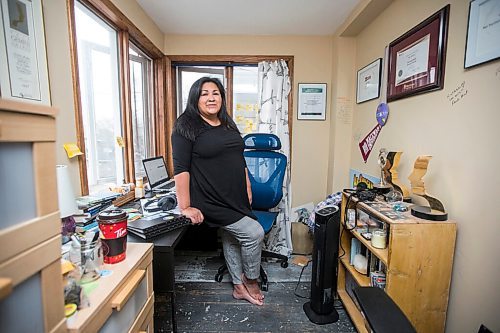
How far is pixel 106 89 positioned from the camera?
188 centimetres

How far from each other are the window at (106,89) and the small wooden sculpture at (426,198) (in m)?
1.81

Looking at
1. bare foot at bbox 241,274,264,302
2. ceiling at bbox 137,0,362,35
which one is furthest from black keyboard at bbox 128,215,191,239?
ceiling at bbox 137,0,362,35

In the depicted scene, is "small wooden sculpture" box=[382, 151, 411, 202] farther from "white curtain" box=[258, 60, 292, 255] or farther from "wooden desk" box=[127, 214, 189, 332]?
"wooden desk" box=[127, 214, 189, 332]

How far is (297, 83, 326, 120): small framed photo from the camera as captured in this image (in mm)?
2707

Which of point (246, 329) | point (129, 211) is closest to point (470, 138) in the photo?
point (246, 329)

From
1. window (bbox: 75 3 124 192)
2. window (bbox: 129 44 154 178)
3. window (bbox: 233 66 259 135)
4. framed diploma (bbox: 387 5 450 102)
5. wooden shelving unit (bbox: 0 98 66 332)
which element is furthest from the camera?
window (bbox: 233 66 259 135)

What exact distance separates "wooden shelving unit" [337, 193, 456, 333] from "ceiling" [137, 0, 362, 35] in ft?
5.79

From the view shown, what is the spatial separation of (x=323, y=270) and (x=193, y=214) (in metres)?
0.92

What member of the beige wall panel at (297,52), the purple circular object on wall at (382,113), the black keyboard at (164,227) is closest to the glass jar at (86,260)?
the black keyboard at (164,227)

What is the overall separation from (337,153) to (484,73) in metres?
1.55

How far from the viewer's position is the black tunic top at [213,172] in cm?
155

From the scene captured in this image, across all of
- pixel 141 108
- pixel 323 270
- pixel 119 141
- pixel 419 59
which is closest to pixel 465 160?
pixel 419 59

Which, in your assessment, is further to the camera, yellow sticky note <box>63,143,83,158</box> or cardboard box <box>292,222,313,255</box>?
cardboard box <box>292,222,313,255</box>

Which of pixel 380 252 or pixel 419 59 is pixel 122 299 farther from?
pixel 419 59
